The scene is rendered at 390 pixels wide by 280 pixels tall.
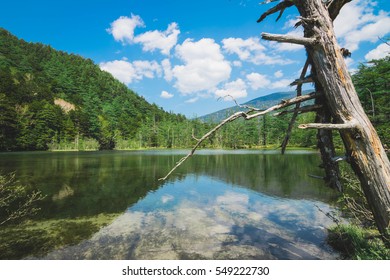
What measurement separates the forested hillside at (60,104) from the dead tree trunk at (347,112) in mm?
76045

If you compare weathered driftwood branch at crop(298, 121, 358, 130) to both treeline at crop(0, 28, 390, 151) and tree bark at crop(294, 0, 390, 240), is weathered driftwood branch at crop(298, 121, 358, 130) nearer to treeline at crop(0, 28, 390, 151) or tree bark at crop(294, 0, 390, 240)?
tree bark at crop(294, 0, 390, 240)

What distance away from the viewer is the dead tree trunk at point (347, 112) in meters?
3.04

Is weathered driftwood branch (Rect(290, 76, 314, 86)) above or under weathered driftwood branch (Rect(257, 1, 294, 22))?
under

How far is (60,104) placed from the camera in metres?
101

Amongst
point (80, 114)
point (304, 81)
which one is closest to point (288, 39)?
point (304, 81)

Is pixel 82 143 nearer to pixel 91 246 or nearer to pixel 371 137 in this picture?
pixel 91 246

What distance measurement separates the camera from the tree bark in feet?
9.98

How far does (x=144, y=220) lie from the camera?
36.4 ft

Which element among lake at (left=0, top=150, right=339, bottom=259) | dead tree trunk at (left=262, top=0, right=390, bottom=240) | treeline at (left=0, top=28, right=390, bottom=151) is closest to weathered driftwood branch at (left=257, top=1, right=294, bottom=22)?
dead tree trunk at (left=262, top=0, right=390, bottom=240)

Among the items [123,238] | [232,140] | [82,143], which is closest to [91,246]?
[123,238]

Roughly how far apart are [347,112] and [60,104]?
4511 inches

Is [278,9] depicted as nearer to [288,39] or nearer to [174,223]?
[288,39]

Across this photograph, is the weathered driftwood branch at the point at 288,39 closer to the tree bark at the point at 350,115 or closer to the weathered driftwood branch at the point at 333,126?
the tree bark at the point at 350,115

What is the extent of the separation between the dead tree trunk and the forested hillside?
2994 inches
